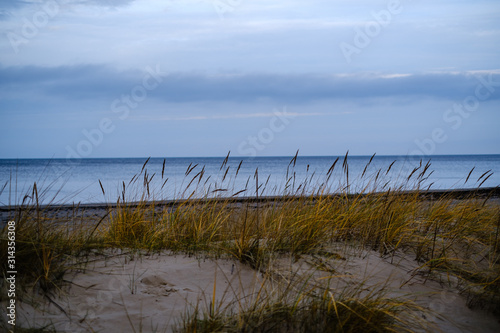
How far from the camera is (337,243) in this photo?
3.54 metres

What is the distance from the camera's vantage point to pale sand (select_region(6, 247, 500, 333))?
7.30 ft

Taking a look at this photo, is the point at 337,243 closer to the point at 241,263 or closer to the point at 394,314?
the point at 241,263

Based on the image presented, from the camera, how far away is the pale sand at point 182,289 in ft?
7.30

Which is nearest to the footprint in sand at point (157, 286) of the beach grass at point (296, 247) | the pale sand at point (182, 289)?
the pale sand at point (182, 289)

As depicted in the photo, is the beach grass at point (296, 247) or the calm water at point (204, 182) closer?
the beach grass at point (296, 247)

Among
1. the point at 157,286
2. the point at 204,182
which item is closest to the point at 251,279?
the point at 157,286

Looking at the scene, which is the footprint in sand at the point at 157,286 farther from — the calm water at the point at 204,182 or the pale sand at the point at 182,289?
the calm water at the point at 204,182

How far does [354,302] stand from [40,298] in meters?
2.03

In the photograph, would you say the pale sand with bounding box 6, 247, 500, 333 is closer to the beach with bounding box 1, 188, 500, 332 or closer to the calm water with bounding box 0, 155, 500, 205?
the beach with bounding box 1, 188, 500, 332

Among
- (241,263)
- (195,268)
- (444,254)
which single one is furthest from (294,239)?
(444,254)

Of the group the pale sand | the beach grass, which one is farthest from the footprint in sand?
the beach grass

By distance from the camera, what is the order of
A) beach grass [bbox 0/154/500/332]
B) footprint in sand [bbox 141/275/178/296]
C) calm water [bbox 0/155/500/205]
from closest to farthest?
beach grass [bbox 0/154/500/332], footprint in sand [bbox 141/275/178/296], calm water [bbox 0/155/500/205]

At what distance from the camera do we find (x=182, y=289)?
2.62m

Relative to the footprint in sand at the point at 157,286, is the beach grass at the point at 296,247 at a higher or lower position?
higher
